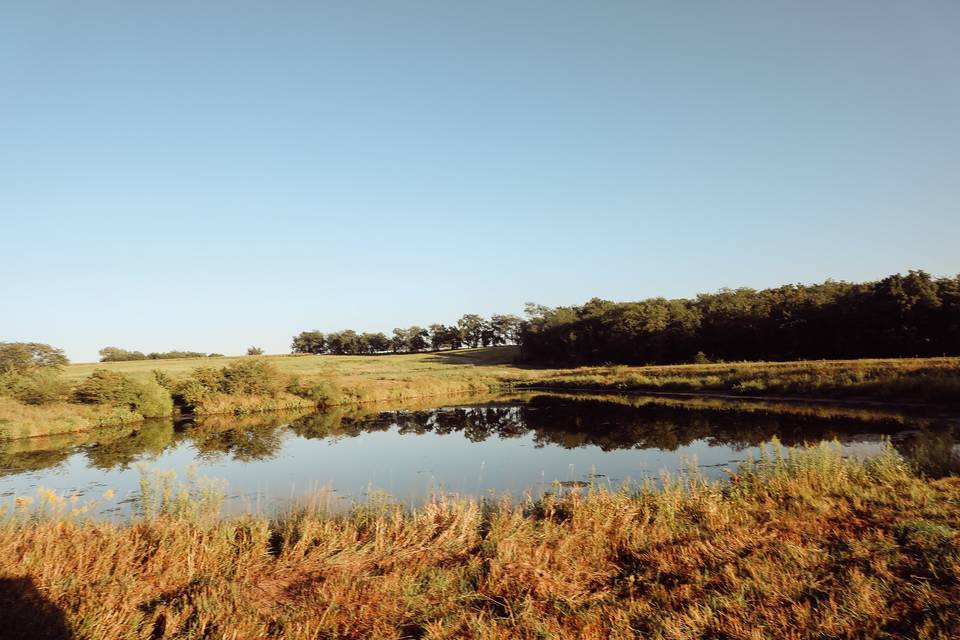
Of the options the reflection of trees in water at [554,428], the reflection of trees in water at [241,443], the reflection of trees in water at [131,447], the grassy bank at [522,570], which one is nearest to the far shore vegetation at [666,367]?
the reflection of trees in water at [554,428]

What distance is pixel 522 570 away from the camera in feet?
21.8

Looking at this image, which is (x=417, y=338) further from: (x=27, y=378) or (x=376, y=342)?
(x=27, y=378)

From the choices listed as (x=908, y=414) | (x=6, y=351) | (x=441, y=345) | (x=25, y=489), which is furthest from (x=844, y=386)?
(x=441, y=345)

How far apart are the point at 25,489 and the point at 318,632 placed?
17.1m

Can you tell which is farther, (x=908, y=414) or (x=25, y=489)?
(x=908, y=414)

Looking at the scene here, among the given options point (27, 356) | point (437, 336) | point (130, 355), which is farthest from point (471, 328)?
point (27, 356)

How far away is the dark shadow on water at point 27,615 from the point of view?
4.89 m

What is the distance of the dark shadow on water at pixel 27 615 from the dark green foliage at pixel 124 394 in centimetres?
3227

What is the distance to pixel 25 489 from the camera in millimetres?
16047

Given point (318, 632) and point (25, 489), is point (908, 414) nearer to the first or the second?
point (318, 632)

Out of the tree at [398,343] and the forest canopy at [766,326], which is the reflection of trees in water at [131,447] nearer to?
the forest canopy at [766,326]

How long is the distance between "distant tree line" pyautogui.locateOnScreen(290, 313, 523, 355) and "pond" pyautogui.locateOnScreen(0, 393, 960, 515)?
104 metres

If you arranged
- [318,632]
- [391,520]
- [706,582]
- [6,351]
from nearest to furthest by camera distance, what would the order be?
[318,632] < [706,582] < [391,520] < [6,351]

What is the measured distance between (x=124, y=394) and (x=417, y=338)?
107 metres
